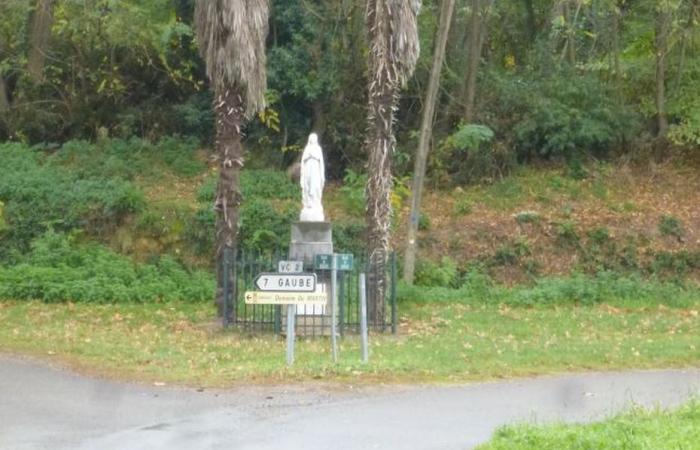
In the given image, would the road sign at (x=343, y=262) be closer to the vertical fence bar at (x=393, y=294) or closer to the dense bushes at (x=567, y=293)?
the vertical fence bar at (x=393, y=294)

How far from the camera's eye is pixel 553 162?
30453 mm

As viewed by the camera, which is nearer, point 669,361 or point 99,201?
point 669,361

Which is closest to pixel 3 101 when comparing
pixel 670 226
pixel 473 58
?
pixel 473 58

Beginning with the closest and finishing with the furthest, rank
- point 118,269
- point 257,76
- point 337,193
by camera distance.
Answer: point 257,76
point 118,269
point 337,193

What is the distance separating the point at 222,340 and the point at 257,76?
14.3 feet

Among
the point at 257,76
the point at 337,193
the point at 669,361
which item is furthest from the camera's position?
the point at 337,193

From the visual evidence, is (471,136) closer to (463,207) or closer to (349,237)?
(463,207)

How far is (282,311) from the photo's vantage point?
62.5 ft

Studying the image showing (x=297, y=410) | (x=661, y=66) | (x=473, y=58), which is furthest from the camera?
(x=473, y=58)

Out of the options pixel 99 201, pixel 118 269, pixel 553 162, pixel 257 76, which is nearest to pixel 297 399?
pixel 257 76

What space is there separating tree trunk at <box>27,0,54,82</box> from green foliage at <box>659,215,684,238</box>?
15087 millimetres

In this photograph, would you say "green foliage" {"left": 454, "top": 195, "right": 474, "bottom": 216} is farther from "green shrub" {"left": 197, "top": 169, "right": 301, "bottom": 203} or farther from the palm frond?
the palm frond

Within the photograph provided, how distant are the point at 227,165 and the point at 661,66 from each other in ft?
42.3

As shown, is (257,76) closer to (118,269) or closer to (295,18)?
(118,269)
